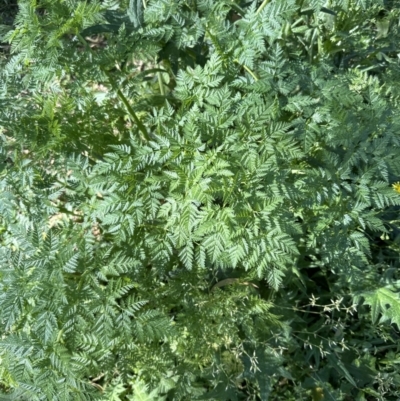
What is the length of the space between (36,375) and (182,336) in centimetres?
71

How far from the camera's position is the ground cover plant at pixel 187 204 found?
5.70ft

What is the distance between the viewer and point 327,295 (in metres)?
2.46

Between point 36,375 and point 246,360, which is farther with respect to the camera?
point 246,360

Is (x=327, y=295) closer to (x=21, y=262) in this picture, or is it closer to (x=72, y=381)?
(x=72, y=381)

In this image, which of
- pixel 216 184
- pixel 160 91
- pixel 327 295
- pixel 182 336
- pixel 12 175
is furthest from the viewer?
pixel 160 91

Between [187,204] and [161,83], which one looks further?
[161,83]

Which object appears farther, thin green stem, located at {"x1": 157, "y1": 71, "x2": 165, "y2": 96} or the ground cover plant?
thin green stem, located at {"x1": 157, "y1": 71, "x2": 165, "y2": 96}

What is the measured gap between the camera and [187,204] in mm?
1739

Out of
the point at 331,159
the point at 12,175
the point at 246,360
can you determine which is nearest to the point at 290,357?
the point at 246,360

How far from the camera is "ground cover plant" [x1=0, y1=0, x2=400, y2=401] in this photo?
1.74 m

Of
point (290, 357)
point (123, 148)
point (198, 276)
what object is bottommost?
point (290, 357)

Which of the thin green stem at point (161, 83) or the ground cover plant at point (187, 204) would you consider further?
the thin green stem at point (161, 83)

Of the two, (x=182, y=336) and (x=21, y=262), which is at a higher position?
(x=21, y=262)

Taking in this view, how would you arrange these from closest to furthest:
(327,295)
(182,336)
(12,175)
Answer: (12,175) < (182,336) < (327,295)
